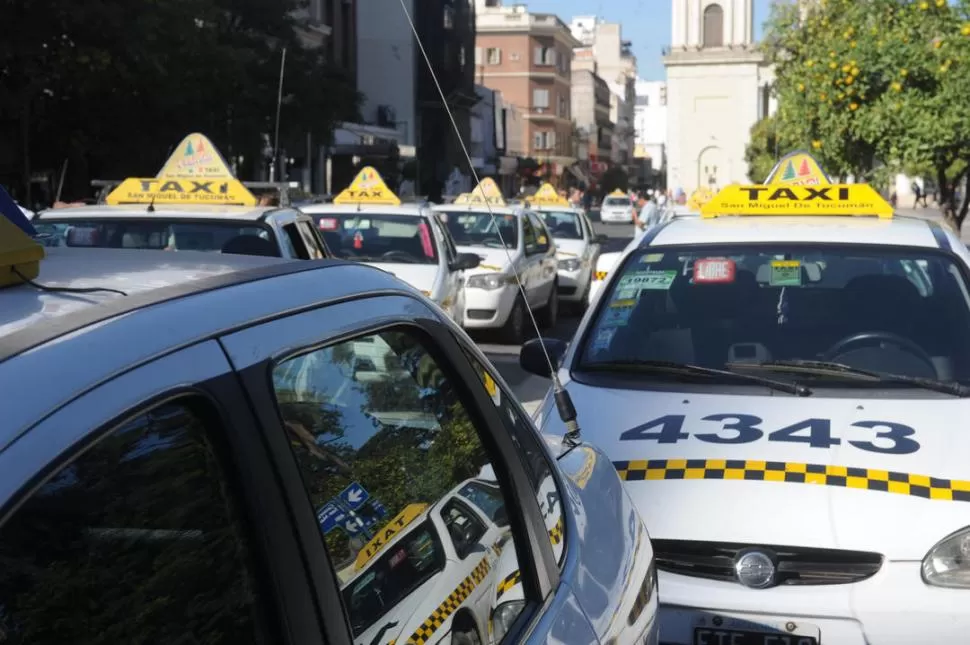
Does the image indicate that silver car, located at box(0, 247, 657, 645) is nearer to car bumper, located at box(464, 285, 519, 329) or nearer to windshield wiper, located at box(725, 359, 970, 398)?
windshield wiper, located at box(725, 359, 970, 398)

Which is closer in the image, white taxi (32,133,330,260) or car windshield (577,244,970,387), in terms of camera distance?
car windshield (577,244,970,387)

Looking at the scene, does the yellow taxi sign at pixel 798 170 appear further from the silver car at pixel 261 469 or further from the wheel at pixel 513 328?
the silver car at pixel 261 469

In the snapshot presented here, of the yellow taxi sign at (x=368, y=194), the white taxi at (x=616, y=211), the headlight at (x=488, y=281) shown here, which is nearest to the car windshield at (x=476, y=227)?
the yellow taxi sign at (x=368, y=194)

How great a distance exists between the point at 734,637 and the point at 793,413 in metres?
0.95

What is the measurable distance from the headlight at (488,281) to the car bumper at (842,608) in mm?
10727

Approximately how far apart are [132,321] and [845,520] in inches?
112

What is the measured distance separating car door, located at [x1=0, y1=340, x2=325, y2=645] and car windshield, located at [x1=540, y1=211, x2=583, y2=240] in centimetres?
1957

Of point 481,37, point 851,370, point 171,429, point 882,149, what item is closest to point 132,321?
point 171,429

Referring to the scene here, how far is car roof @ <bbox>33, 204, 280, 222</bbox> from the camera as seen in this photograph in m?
8.31

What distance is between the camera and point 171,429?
5.08 feet

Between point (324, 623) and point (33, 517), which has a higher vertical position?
point (33, 517)

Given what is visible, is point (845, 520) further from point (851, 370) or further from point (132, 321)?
point (132, 321)

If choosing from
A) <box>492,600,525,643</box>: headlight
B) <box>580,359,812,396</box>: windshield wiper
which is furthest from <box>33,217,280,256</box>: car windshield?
<box>492,600,525,643</box>: headlight

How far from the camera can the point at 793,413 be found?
4574 millimetres
